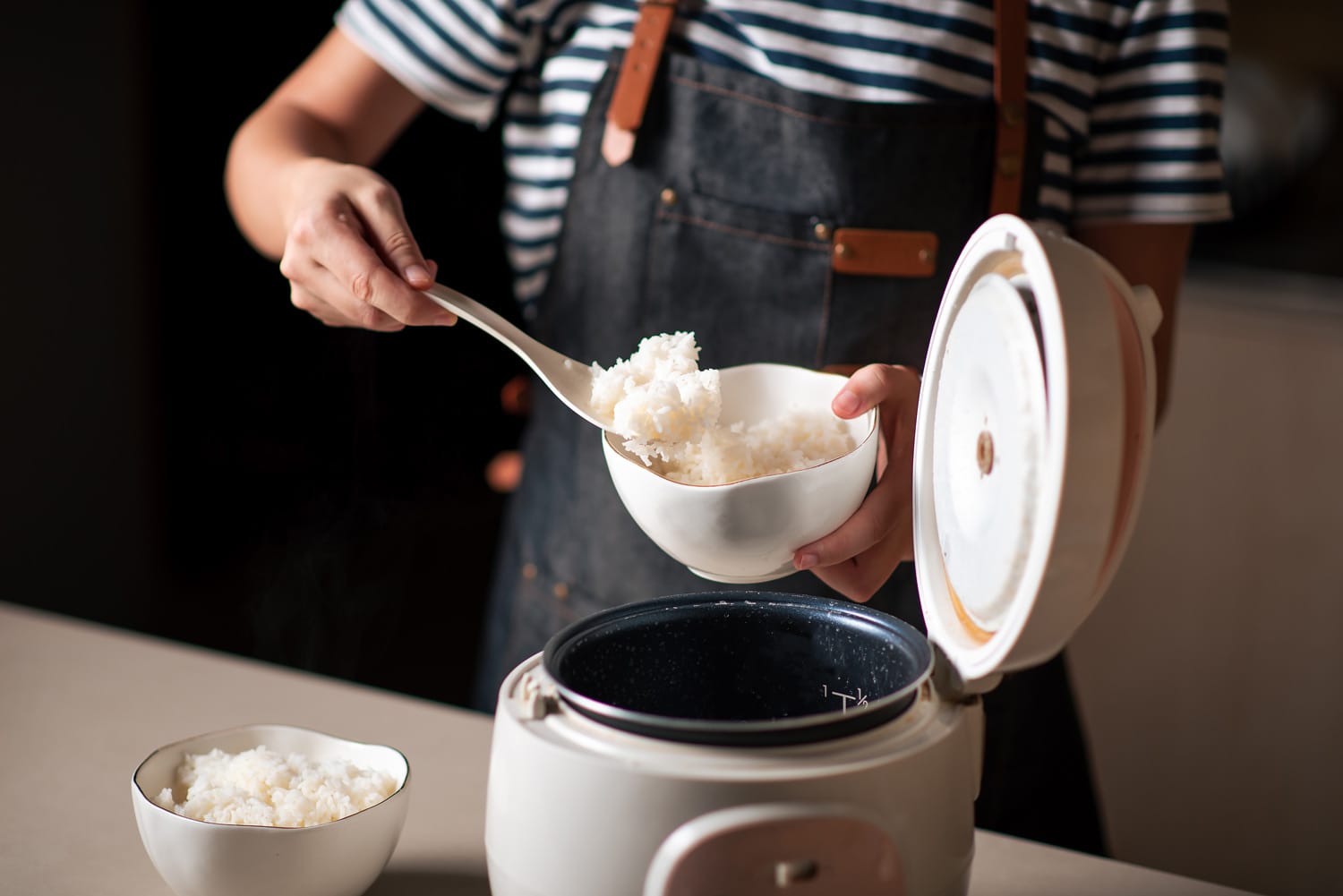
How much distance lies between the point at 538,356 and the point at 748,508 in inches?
9.7

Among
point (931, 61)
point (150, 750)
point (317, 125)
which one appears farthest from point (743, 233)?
point (150, 750)

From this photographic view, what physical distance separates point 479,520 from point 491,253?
62cm

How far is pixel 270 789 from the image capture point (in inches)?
31.4

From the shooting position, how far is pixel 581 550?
53.4 inches

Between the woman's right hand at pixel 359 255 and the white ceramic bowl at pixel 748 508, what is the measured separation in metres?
0.20

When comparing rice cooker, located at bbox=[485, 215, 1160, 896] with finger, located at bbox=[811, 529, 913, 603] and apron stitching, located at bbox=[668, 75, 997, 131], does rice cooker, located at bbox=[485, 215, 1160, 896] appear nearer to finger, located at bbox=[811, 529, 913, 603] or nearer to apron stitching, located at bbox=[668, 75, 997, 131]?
finger, located at bbox=[811, 529, 913, 603]

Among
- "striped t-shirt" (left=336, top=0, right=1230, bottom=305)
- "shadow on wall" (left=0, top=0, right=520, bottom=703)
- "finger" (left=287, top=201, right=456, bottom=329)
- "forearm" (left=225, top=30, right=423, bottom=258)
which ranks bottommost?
"shadow on wall" (left=0, top=0, right=520, bottom=703)

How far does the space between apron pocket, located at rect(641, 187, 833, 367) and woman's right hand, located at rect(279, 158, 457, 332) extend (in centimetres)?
33

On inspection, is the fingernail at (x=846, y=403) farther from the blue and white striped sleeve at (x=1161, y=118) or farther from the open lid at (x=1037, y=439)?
the blue and white striped sleeve at (x=1161, y=118)

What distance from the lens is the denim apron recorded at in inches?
47.7

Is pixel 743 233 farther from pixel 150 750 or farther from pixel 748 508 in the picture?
pixel 150 750

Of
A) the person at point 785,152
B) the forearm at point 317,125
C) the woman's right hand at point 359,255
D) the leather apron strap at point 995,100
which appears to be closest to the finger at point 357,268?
the woman's right hand at point 359,255

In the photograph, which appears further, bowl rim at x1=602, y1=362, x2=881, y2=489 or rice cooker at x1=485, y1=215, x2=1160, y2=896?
bowl rim at x1=602, y1=362, x2=881, y2=489

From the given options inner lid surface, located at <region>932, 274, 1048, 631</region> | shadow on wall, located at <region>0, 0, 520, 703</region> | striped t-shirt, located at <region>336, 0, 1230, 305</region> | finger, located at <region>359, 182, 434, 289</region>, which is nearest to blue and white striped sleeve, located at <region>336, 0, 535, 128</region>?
striped t-shirt, located at <region>336, 0, 1230, 305</region>
